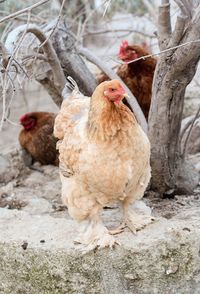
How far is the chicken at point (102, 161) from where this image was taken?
2957mm

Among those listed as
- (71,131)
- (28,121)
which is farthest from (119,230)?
(28,121)

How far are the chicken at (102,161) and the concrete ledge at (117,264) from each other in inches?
4.0

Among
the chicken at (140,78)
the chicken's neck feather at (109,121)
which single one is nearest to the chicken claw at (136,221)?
the chicken's neck feather at (109,121)

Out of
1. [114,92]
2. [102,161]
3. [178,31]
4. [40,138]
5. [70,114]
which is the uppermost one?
[178,31]

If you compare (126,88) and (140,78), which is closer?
(126,88)

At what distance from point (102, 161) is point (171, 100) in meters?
1.01

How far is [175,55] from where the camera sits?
3502 mm

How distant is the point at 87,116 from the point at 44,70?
3.76 ft

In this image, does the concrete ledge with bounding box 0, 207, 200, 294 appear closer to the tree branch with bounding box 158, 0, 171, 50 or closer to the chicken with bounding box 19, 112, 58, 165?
the tree branch with bounding box 158, 0, 171, 50

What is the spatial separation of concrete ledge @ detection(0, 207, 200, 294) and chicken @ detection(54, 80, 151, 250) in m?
0.10

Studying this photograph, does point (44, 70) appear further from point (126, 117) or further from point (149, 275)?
point (149, 275)

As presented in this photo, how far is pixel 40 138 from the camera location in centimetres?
543

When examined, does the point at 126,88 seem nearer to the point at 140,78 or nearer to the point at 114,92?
the point at 140,78

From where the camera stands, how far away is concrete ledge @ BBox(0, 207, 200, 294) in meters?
3.09
